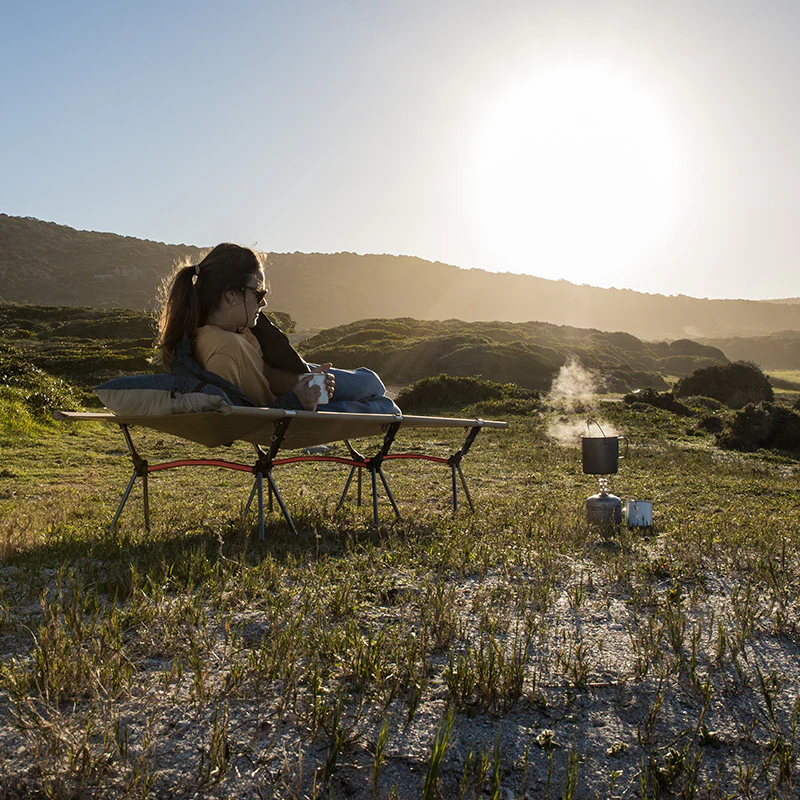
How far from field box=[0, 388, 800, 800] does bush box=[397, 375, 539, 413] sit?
41.6 feet

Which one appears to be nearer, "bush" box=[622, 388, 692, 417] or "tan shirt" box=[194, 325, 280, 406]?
"tan shirt" box=[194, 325, 280, 406]

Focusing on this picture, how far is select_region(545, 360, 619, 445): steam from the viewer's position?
1140cm

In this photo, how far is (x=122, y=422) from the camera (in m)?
3.88

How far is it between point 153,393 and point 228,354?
1.40 ft

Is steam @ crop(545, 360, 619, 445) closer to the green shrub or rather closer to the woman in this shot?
the woman

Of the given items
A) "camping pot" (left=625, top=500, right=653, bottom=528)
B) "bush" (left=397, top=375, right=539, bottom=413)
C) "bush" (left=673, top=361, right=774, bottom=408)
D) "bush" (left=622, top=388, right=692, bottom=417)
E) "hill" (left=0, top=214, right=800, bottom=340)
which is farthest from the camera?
"hill" (left=0, top=214, right=800, bottom=340)

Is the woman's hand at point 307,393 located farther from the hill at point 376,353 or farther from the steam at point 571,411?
the hill at point 376,353

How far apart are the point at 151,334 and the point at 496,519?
92.4 ft

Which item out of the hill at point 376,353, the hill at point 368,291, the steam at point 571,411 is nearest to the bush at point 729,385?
the steam at point 571,411

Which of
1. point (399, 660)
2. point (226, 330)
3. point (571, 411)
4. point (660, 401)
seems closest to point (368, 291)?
point (660, 401)

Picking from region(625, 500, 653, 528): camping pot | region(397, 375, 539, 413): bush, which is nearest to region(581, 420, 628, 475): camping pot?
region(625, 500, 653, 528): camping pot

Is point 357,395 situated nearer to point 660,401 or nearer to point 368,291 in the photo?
point 660,401

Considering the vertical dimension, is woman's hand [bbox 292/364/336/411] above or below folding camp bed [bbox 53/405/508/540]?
above

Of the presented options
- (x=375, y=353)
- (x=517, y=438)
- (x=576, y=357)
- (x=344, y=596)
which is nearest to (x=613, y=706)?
(x=344, y=596)
